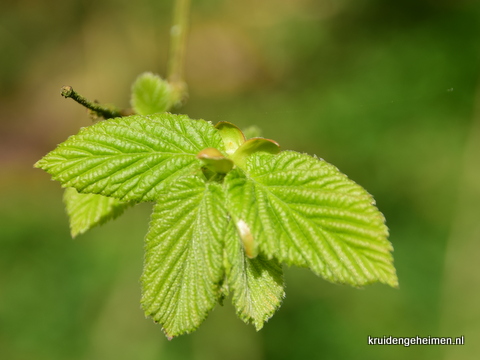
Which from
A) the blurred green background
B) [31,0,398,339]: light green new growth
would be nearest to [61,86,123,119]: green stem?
[31,0,398,339]: light green new growth

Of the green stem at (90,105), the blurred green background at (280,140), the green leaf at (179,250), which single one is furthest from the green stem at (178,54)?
the blurred green background at (280,140)

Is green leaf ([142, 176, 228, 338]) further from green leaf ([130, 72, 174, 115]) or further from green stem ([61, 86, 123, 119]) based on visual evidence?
green leaf ([130, 72, 174, 115])

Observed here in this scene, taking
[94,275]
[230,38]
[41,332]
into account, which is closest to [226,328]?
[94,275]

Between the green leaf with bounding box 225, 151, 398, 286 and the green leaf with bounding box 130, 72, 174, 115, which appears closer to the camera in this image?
the green leaf with bounding box 225, 151, 398, 286

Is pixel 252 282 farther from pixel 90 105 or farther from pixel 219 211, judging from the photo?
pixel 90 105

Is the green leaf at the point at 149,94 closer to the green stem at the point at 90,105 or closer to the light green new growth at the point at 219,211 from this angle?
the green stem at the point at 90,105

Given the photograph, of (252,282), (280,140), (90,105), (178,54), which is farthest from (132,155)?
(280,140)

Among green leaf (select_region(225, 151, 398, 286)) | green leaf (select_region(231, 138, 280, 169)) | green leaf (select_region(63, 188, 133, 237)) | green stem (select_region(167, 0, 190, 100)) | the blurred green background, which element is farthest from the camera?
the blurred green background
